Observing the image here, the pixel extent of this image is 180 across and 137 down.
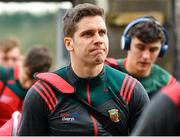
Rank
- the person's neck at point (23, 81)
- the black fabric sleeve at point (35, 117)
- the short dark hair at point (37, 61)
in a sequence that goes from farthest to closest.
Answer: the person's neck at point (23, 81)
the short dark hair at point (37, 61)
the black fabric sleeve at point (35, 117)

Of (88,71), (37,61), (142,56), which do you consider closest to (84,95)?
(88,71)

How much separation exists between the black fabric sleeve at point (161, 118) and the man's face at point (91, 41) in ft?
3.97

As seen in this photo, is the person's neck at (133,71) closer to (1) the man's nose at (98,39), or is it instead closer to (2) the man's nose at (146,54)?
(2) the man's nose at (146,54)

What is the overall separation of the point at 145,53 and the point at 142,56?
5cm

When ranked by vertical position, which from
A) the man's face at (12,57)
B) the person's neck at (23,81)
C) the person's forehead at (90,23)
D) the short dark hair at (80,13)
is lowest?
the man's face at (12,57)

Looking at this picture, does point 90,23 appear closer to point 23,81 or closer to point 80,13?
point 80,13

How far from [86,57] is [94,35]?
0.14 meters

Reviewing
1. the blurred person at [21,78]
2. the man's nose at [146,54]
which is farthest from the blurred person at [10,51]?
the man's nose at [146,54]

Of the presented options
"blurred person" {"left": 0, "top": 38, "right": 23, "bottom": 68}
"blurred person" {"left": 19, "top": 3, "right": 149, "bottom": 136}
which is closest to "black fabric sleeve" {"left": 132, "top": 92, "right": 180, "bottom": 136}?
"blurred person" {"left": 19, "top": 3, "right": 149, "bottom": 136}

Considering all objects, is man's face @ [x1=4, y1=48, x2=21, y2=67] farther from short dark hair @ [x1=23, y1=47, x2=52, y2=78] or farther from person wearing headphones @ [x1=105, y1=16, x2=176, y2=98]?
person wearing headphones @ [x1=105, y1=16, x2=176, y2=98]

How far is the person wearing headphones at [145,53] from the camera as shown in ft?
19.0

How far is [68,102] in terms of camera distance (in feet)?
14.1

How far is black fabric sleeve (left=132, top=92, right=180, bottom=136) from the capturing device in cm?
312

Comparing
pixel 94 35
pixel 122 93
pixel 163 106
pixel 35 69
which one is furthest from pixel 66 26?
pixel 35 69
